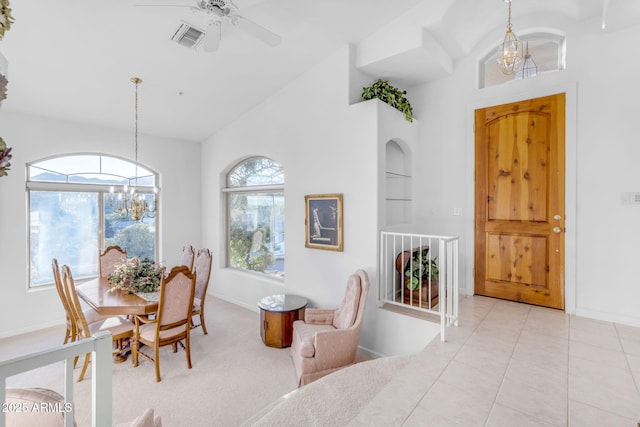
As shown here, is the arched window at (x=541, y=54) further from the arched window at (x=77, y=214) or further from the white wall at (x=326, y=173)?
the arched window at (x=77, y=214)

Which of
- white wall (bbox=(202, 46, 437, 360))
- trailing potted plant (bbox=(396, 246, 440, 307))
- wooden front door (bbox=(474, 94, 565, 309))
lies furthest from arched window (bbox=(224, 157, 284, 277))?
wooden front door (bbox=(474, 94, 565, 309))

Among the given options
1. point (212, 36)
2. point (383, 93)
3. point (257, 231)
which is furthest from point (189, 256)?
point (383, 93)

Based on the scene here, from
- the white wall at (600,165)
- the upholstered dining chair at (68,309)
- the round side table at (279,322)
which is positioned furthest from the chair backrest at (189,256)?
the white wall at (600,165)

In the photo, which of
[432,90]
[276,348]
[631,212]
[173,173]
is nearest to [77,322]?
[276,348]

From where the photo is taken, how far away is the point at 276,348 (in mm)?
3742

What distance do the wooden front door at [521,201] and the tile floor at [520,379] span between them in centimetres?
67

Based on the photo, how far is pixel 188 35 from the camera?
2994 millimetres

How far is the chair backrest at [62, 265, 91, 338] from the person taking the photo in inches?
118

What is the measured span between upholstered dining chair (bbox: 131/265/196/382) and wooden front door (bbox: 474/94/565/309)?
11.6 feet

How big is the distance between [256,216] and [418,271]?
3.00 meters

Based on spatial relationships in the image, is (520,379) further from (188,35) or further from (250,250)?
(250,250)

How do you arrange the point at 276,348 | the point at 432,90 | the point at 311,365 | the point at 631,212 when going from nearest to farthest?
the point at 311,365 → the point at 631,212 → the point at 276,348 → the point at 432,90

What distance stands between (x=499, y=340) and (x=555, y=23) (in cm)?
351

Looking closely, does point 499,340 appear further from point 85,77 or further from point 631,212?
point 85,77
